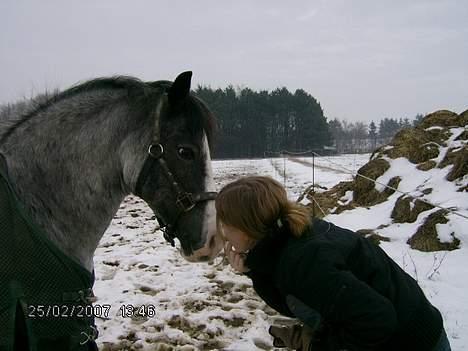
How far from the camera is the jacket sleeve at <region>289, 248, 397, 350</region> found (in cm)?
116

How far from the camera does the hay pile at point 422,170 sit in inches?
170

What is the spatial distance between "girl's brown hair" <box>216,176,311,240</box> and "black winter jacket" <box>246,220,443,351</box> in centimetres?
6

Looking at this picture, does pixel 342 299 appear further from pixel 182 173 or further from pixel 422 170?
pixel 422 170

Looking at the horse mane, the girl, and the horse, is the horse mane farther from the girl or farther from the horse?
the girl

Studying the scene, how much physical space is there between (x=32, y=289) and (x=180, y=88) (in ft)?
3.85

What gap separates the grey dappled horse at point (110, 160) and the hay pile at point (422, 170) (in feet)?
10.6

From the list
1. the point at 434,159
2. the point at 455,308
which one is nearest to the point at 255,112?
the point at 434,159

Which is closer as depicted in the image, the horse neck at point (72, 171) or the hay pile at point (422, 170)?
the horse neck at point (72, 171)

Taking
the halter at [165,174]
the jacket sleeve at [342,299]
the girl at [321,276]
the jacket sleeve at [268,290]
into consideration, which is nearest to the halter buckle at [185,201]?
the halter at [165,174]

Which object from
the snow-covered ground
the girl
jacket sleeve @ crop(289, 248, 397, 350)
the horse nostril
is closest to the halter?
the horse nostril

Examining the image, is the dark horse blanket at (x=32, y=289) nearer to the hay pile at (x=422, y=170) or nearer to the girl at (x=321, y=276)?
the girl at (x=321, y=276)

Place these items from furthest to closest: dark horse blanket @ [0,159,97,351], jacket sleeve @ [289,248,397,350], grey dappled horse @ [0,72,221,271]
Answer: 1. grey dappled horse @ [0,72,221,271]
2. dark horse blanket @ [0,159,97,351]
3. jacket sleeve @ [289,248,397,350]

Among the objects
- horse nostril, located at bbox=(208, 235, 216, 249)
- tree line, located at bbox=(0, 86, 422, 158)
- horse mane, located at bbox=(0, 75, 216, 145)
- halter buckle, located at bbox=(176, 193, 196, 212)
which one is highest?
tree line, located at bbox=(0, 86, 422, 158)

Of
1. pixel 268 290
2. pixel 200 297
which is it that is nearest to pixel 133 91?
pixel 268 290
